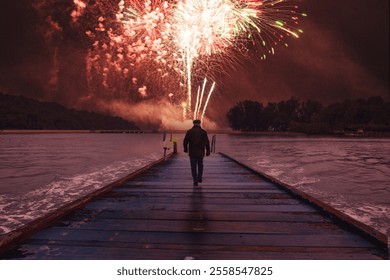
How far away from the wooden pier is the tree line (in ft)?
479

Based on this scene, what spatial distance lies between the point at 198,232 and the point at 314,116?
186059 millimetres

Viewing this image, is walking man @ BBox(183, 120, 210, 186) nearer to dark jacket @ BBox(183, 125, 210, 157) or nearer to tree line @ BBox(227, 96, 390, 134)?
dark jacket @ BBox(183, 125, 210, 157)

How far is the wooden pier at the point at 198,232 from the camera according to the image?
4789 mm

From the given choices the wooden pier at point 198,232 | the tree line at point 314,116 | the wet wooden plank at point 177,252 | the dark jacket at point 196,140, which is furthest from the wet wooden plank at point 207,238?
the tree line at point 314,116

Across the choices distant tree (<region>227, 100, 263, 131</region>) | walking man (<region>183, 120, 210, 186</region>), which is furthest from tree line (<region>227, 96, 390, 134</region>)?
walking man (<region>183, 120, 210, 186</region>)

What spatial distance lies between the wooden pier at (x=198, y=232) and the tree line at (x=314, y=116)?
146m

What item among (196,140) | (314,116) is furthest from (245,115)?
(196,140)

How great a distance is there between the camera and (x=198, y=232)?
5.69 m

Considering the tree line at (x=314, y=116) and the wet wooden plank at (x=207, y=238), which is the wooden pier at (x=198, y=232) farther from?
the tree line at (x=314, y=116)

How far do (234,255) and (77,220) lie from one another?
131 inches

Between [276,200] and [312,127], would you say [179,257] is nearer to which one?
[276,200]

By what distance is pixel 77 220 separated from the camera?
6.43 meters

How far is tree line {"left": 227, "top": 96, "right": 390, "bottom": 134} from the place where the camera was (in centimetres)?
14112
